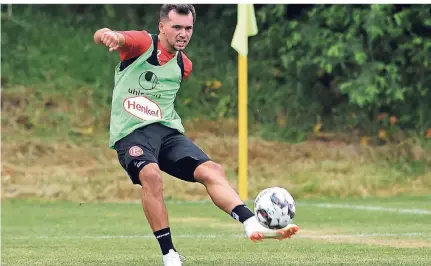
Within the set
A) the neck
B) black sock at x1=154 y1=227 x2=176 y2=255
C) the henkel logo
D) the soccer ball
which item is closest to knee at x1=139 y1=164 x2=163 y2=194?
black sock at x1=154 y1=227 x2=176 y2=255

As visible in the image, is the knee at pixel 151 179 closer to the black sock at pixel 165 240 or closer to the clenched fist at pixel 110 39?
the black sock at pixel 165 240

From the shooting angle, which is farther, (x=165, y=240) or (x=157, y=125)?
(x=157, y=125)

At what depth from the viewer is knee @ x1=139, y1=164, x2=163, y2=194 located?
8109 mm

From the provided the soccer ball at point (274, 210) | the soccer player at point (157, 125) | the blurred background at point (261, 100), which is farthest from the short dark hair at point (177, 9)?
the blurred background at point (261, 100)

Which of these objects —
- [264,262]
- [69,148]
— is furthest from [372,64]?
[264,262]

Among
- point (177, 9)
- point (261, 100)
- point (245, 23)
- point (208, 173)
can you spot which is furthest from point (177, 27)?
point (261, 100)

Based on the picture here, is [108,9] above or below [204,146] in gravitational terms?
above

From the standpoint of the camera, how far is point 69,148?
1964 cm

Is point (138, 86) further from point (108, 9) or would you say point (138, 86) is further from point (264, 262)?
point (108, 9)

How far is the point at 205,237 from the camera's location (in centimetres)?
1134

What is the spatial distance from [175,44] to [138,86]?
0.43 metres

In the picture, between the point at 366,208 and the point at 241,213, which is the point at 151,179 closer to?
the point at 241,213

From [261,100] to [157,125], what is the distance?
1293 centimetres

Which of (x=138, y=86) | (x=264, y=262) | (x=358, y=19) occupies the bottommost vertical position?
(x=264, y=262)
